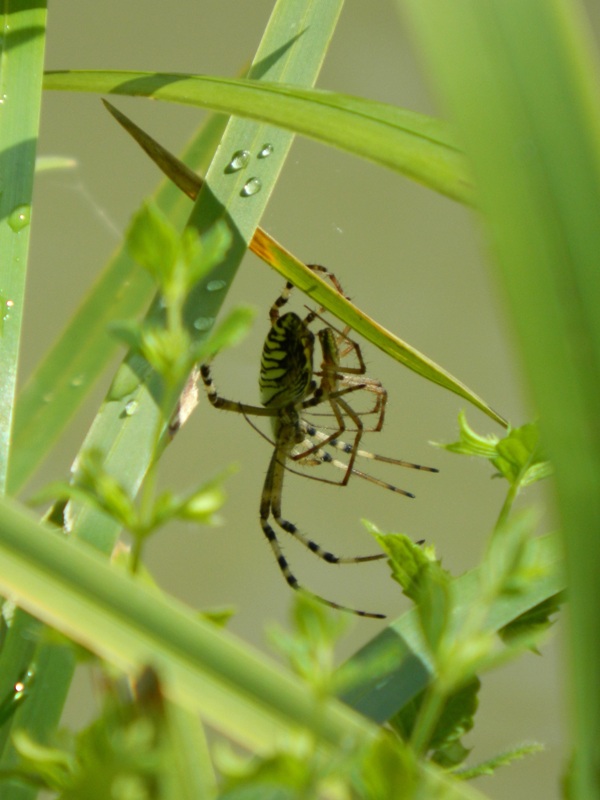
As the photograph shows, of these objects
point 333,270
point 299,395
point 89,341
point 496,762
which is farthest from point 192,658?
point 333,270

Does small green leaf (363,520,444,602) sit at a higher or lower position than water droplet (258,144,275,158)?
lower

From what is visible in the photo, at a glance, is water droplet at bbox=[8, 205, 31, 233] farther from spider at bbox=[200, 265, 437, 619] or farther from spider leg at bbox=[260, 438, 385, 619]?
spider leg at bbox=[260, 438, 385, 619]

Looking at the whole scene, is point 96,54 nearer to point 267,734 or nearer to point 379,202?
point 379,202

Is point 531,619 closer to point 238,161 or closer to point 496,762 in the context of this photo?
point 496,762

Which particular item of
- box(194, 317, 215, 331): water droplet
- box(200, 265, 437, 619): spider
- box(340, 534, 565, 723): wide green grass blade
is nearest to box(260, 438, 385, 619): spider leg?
box(200, 265, 437, 619): spider

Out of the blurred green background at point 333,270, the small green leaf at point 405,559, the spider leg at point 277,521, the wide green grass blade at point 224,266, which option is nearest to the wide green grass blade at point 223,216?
the wide green grass blade at point 224,266
